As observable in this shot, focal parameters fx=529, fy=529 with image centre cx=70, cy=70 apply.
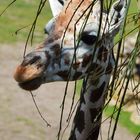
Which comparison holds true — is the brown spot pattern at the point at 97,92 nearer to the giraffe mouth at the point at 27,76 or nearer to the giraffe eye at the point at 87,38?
the giraffe eye at the point at 87,38

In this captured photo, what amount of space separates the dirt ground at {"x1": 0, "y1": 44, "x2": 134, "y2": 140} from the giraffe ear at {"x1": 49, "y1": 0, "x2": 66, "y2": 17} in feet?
14.5

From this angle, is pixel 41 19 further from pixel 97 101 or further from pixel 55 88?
pixel 97 101

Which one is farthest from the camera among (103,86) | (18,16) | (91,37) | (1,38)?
(18,16)

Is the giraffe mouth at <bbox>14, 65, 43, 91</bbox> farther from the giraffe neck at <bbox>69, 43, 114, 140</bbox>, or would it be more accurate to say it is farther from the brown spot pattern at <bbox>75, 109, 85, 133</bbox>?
the brown spot pattern at <bbox>75, 109, 85, 133</bbox>

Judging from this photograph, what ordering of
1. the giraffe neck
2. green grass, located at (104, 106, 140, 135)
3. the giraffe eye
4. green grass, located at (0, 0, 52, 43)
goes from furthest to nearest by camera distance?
1. green grass, located at (0, 0, 52, 43)
2. green grass, located at (104, 106, 140, 135)
3. the giraffe neck
4. the giraffe eye

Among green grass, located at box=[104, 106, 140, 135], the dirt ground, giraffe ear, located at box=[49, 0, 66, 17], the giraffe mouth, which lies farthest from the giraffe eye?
green grass, located at box=[104, 106, 140, 135]

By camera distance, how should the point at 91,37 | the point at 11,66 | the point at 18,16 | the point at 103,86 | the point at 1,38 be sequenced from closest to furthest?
1. the point at 91,37
2. the point at 103,86
3. the point at 11,66
4. the point at 1,38
5. the point at 18,16

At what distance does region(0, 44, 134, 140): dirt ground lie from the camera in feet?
27.2

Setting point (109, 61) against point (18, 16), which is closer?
point (109, 61)

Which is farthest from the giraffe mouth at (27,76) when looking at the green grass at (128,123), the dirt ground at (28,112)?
the green grass at (128,123)

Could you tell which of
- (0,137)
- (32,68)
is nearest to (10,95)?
(0,137)

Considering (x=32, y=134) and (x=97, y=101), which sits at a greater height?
(x=97, y=101)

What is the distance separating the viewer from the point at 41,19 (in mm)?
14453

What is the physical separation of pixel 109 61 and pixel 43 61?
0.57m
